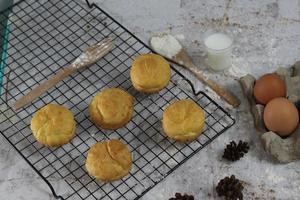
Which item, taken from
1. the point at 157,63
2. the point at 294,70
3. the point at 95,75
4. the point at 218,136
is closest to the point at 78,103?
the point at 95,75

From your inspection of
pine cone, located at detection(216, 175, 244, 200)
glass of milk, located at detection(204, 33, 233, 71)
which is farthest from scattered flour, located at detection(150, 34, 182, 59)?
pine cone, located at detection(216, 175, 244, 200)

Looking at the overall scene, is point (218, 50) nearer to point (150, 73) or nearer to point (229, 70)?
point (229, 70)

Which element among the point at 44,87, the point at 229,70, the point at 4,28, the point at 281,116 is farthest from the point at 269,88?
the point at 4,28

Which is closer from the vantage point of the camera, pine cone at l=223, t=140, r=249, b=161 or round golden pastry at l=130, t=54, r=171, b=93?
pine cone at l=223, t=140, r=249, b=161

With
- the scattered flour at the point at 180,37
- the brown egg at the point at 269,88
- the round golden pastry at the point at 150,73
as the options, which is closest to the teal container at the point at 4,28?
the round golden pastry at the point at 150,73

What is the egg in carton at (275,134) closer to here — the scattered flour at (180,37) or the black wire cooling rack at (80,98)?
the black wire cooling rack at (80,98)

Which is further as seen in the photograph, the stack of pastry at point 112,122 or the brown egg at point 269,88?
the brown egg at point 269,88

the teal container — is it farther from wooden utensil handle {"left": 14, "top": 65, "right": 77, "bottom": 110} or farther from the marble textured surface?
the marble textured surface

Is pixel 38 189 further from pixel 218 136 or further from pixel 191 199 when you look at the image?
pixel 218 136
